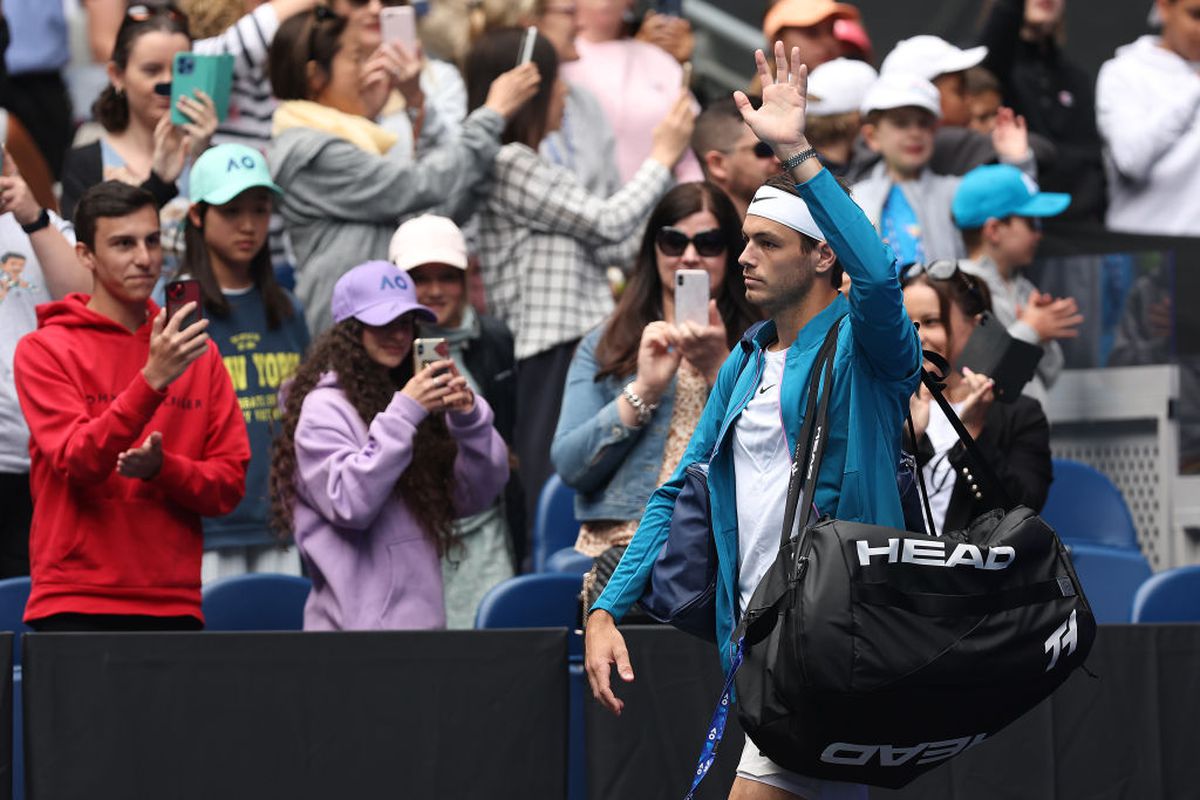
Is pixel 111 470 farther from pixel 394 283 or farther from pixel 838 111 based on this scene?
pixel 838 111

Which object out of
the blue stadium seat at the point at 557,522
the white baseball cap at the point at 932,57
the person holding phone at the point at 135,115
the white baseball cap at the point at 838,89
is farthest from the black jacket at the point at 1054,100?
the person holding phone at the point at 135,115

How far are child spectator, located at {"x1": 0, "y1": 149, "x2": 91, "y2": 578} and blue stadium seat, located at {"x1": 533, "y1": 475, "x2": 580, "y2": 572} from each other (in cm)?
188

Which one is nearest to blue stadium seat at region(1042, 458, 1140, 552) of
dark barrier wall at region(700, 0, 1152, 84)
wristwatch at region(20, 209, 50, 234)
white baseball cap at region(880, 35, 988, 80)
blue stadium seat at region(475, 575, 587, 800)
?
white baseball cap at region(880, 35, 988, 80)

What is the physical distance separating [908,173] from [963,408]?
2313 millimetres

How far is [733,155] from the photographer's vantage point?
799 cm

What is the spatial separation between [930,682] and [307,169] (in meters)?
4.28

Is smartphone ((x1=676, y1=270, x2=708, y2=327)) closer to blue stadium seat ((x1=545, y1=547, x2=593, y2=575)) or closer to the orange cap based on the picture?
blue stadium seat ((x1=545, y1=547, x2=593, y2=575))

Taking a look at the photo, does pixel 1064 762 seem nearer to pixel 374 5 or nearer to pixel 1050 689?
pixel 1050 689

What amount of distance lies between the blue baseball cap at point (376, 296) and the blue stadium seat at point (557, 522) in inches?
41.9

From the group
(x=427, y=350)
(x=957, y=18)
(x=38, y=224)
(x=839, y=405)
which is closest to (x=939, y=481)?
(x=427, y=350)

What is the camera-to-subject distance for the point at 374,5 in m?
8.23

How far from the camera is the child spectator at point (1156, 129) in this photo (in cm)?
939

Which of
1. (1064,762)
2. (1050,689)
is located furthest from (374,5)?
(1050,689)

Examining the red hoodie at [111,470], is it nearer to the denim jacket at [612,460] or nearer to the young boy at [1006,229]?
the denim jacket at [612,460]
